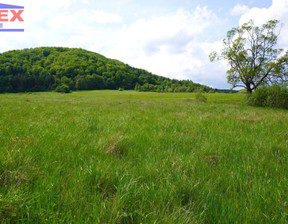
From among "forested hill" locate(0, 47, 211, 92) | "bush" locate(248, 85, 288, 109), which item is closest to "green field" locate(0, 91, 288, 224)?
"bush" locate(248, 85, 288, 109)

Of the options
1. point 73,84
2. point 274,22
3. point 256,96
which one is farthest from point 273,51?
point 73,84

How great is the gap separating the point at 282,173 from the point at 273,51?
44.1 meters

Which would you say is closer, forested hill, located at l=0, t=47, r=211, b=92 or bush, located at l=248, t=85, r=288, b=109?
bush, located at l=248, t=85, r=288, b=109

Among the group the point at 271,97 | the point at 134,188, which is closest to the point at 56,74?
the point at 271,97

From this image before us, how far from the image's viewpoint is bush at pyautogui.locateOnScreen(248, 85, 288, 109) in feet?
73.9

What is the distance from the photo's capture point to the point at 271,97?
23.2 m

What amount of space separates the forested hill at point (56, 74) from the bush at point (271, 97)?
64.8 m

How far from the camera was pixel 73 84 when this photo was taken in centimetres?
11938

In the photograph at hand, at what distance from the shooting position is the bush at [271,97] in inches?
887

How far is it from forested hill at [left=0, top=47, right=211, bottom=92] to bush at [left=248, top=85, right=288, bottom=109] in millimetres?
64787

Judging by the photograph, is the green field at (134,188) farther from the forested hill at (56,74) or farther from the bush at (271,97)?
the forested hill at (56,74)

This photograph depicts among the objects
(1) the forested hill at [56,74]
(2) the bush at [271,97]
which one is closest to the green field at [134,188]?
(2) the bush at [271,97]

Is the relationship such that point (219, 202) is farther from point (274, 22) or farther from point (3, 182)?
point (274, 22)

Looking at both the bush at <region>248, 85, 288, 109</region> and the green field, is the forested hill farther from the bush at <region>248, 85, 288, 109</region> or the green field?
the green field
